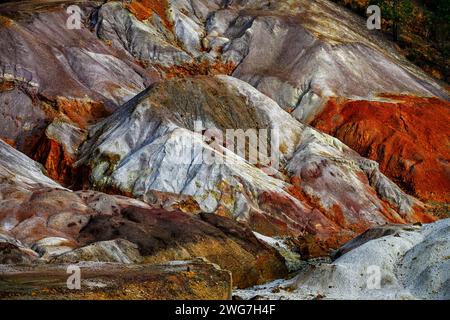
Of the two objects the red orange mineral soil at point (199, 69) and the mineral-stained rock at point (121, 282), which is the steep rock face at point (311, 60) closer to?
the red orange mineral soil at point (199, 69)

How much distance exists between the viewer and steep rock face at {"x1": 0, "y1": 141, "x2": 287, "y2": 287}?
112ft

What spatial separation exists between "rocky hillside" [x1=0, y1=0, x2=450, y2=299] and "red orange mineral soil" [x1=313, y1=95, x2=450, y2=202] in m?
0.16

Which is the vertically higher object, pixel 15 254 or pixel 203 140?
pixel 15 254

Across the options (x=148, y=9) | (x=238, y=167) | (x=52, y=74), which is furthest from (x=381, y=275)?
(x=148, y=9)

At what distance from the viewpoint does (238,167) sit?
51344 mm

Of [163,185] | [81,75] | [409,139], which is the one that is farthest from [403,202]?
[81,75]

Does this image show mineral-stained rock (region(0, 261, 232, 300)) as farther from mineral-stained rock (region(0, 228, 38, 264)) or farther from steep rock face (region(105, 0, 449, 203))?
steep rock face (region(105, 0, 449, 203))

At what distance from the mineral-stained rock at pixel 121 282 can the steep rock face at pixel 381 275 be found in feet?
15.6

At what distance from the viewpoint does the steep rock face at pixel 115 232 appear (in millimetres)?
34000

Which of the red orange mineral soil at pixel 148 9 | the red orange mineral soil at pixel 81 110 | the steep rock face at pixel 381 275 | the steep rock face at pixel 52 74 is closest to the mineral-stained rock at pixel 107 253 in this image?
the steep rock face at pixel 381 275

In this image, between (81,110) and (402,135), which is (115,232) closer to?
(81,110)

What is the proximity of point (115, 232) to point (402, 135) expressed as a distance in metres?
38.8

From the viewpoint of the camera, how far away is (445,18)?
8838cm

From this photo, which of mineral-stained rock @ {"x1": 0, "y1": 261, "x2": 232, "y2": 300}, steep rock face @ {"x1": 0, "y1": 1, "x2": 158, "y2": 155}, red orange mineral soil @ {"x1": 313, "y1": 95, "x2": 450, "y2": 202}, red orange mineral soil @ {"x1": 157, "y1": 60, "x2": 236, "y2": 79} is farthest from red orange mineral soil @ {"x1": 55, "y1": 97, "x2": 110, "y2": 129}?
mineral-stained rock @ {"x1": 0, "y1": 261, "x2": 232, "y2": 300}
